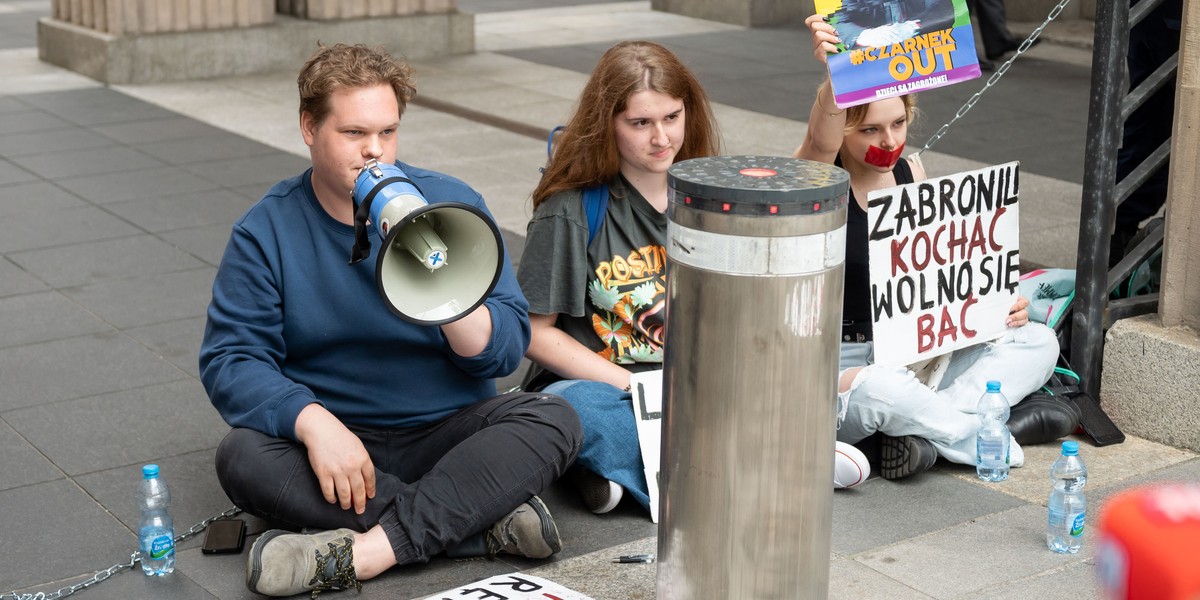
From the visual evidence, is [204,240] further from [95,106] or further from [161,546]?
[95,106]

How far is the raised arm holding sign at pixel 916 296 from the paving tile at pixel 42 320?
116 inches

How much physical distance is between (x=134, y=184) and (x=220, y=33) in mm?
3984

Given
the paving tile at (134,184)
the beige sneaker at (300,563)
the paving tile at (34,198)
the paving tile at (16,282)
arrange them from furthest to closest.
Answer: the paving tile at (134,184), the paving tile at (34,198), the paving tile at (16,282), the beige sneaker at (300,563)

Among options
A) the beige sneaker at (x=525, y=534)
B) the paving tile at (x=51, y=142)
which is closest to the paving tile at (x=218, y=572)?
the beige sneaker at (x=525, y=534)

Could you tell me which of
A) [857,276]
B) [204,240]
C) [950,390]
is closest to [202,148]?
[204,240]

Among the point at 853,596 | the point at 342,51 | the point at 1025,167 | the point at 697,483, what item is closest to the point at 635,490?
the point at 853,596

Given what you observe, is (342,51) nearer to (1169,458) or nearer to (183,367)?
(183,367)

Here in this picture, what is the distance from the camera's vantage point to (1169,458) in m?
4.40

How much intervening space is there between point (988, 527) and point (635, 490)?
960 mm

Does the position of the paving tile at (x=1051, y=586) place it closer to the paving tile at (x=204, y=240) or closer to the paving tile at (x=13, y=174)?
the paving tile at (x=204, y=240)

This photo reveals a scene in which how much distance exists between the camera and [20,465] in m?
4.24

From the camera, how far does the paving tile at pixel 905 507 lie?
12.5 ft

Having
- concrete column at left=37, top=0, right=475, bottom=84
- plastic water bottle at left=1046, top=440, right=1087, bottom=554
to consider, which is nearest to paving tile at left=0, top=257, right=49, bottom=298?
plastic water bottle at left=1046, top=440, right=1087, bottom=554

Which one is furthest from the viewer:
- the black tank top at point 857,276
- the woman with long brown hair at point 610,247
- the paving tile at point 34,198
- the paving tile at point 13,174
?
the paving tile at point 13,174
